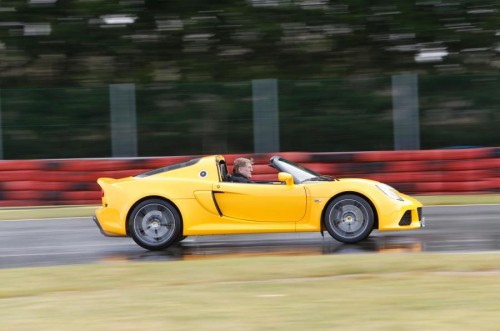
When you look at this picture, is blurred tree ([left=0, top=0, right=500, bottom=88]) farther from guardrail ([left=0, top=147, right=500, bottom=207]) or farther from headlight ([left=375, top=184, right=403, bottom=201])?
headlight ([left=375, top=184, right=403, bottom=201])

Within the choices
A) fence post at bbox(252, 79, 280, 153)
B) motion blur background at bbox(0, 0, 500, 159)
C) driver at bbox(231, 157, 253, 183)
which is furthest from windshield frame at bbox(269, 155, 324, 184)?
motion blur background at bbox(0, 0, 500, 159)

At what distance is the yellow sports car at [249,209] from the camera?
10492mm

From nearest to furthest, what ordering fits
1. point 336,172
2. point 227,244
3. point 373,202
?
point 373,202 → point 227,244 → point 336,172

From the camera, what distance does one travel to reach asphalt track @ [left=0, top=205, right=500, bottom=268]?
1005 centimetres

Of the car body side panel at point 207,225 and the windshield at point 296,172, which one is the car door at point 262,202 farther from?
the windshield at point 296,172

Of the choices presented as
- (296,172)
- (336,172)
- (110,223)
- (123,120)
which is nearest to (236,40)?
(123,120)

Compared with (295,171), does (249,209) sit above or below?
→ below

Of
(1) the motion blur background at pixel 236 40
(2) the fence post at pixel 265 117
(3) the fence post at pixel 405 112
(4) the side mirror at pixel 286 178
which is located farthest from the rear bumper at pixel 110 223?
(1) the motion blur background at pixel 236 40

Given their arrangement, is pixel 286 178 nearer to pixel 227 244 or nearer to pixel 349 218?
pixel 349 218

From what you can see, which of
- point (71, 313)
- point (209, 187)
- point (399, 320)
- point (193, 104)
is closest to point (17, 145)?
point (193, 104)

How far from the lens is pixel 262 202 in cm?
1052

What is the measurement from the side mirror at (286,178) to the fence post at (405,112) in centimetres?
769

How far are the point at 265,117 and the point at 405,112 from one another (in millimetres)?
2772

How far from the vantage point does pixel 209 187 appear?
34.7 feet
